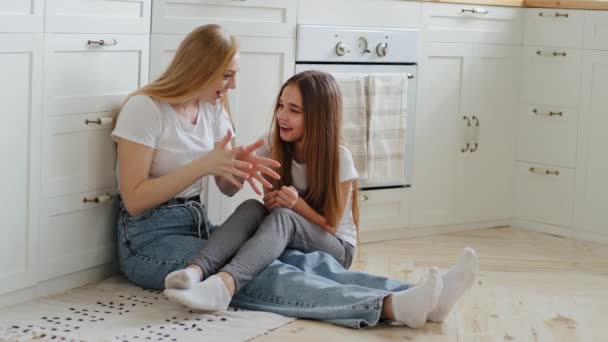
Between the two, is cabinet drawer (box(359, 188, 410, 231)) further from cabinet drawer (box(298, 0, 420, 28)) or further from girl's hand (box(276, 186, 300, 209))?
girl's hand (box(276, 186, 300, 209))

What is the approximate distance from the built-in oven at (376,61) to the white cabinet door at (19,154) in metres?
1.03

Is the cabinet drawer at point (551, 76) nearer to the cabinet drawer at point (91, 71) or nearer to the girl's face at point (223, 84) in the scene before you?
the girl's face at point (223, 84)

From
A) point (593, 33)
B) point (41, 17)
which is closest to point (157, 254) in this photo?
point (41, 17)

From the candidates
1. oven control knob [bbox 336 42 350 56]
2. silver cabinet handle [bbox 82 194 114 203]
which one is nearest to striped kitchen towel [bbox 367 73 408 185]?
oven control knob [bbox 336 42 350 56]

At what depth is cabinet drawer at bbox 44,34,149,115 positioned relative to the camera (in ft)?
8.37

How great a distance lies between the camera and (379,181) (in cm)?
348

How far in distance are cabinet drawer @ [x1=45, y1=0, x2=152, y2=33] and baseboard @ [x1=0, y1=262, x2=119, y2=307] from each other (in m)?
0.65

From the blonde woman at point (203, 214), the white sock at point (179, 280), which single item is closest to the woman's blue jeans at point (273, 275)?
the blonde woman at point (203, 214)

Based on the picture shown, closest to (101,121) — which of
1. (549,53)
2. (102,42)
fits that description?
(102,42)

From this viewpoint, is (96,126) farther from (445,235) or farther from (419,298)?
(445,235)

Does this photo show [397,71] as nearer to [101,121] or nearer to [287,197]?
[287,197]

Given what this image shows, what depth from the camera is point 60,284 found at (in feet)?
8.88

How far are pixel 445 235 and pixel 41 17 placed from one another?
73.7 inches

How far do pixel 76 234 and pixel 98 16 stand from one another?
1.88ft
